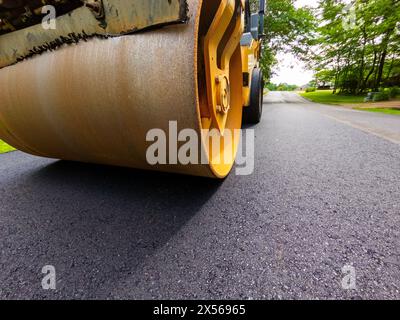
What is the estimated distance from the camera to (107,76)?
1.04 meters

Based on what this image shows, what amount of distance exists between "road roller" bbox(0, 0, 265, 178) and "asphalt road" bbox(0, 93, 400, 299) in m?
0.30

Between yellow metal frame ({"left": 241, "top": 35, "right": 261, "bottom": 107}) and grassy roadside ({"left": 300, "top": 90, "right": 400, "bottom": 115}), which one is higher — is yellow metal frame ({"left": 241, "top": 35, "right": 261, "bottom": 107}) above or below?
above

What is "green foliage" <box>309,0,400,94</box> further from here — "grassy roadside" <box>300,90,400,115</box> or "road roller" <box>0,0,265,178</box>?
"road roller" <box>0,0,265,178</box>

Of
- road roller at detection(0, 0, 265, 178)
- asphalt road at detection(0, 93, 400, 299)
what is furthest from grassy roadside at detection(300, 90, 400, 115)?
road roller at detection(0, 0, 265, 178)

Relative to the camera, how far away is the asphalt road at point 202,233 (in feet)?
2.81

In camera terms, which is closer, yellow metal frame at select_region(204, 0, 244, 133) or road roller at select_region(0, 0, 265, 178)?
road roller at select_region(0, 0, 265, 178)

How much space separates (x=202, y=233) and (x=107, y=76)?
92 centimetres

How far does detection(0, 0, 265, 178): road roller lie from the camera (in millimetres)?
928

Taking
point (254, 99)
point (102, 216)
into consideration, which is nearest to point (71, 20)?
point (102, 216)

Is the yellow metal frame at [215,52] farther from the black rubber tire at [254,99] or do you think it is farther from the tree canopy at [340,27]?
the tree canopy at [340,27]

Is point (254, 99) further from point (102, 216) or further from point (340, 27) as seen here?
point (340, 27)

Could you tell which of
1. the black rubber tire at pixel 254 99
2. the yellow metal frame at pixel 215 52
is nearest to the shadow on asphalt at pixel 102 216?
the yellow metal frame at pixel 215 52
